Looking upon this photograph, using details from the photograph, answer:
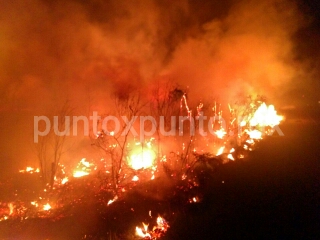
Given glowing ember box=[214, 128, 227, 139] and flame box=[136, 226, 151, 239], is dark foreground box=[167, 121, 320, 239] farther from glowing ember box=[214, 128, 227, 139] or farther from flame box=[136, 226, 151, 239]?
glowing ember box=[214, 128, 227, 139]

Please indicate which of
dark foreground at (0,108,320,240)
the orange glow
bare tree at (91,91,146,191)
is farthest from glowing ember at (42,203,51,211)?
bare tree at (91,91,146,191)

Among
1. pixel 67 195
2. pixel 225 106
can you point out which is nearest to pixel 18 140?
pixel 67 195

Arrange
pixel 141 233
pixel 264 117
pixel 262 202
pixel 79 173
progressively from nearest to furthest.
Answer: pixel 141 233
pixel 262 202
pixel 79 173
pixel 264 117

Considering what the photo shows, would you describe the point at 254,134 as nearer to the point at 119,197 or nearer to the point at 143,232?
the point at 119,197

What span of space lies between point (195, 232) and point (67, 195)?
163 inches

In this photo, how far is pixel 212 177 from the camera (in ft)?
23.6

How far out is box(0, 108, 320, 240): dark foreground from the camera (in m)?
4.91

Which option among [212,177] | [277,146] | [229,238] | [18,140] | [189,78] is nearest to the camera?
[229,238]

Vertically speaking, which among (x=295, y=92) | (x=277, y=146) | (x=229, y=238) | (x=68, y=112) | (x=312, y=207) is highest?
(x=295, y=92)

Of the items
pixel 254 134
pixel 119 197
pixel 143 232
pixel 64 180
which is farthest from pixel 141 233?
pixel 254 134

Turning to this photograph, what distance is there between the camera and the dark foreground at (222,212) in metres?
4.91

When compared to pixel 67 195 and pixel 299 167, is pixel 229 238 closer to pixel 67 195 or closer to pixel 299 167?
pixel 299 167

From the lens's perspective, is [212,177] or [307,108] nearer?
[212,177]

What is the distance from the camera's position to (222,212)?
5.56 m
